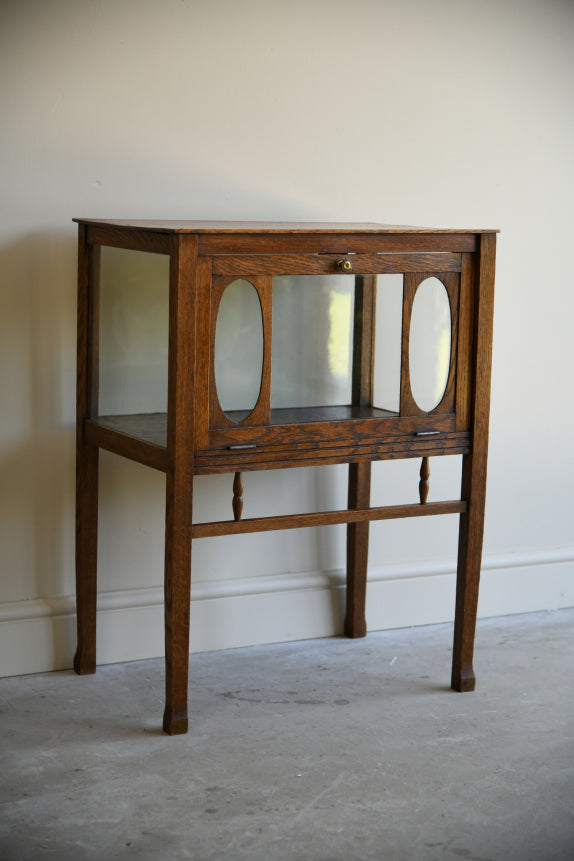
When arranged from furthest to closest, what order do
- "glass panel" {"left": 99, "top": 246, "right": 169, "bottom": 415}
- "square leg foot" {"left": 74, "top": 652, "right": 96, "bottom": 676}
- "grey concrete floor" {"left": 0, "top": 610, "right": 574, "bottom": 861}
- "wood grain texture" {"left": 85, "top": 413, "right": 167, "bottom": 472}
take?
"square leg foot" {"left": 74, "top": 652, "right": 96, "bottom": 676}
"glass panel" {"left": 99, "top": 246, "right": 169, "bottom": 415}
"wood grain texture" {"left": 85, "top": 413, "right": 167, "bottom": 472}
"grey concrete floor" {"left": 0, "top": 610, "right": 574, "bottom": 861}

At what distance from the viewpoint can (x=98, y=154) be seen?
94.4 inches

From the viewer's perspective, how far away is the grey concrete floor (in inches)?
70.2

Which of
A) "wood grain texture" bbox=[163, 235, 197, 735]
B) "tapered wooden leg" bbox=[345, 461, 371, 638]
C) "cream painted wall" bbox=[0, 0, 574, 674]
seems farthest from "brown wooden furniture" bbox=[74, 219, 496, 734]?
"tapered wooden leg" bbox=[345, 461, 371, 638]

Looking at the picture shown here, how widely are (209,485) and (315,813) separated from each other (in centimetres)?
93

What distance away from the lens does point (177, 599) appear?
6.91ft

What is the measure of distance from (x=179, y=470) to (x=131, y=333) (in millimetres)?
406

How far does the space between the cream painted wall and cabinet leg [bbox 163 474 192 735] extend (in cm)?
42

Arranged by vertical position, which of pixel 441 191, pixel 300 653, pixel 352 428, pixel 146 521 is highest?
pixel 441 191

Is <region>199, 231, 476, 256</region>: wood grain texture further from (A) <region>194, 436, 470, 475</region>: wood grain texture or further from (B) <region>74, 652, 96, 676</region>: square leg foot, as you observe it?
(B) <region>74, 652, 96, 676</region>: square leg foot

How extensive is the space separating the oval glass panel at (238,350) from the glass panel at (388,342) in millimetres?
290

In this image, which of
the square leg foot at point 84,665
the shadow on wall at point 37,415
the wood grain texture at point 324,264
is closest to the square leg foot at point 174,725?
the square leg foot at point 84,665

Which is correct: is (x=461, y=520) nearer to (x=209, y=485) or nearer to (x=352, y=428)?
(x=352, y=428)

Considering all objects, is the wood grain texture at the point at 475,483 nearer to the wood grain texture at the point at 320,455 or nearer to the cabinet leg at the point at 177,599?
the wood grain texture at the point at 320,455

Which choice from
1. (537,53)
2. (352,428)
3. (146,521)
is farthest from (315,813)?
(537,53)
